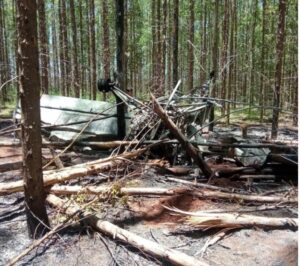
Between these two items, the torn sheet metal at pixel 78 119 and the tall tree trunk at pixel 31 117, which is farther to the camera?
the torn sheet metal at pixel 78 119

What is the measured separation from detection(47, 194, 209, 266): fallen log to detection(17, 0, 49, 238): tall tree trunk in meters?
0.40

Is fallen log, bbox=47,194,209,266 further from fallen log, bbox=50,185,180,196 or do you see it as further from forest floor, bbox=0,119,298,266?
fallen log, bbox=50,185,180,196

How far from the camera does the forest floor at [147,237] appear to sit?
3996 millimetres

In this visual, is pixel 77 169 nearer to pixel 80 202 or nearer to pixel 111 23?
pixel 80 202

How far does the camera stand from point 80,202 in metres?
4.96

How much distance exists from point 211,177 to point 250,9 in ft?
78.8

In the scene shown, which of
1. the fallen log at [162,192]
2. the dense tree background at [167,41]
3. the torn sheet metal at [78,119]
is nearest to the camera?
the fallen log at [162,192]

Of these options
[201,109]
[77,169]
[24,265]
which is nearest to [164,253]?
[24,265]

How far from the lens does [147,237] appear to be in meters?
4.44

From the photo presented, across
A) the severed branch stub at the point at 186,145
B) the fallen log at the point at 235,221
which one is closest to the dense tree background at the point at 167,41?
the severed branch stub at the point at 186,145

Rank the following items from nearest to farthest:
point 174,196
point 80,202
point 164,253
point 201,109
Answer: point 164,253 < point 80,202 < point 174,196 < point 201,109

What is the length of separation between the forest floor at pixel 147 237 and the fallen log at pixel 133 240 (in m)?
0.08

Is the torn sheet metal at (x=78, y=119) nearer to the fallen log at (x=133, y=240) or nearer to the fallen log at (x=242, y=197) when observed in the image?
the fallen log at (x=242, y=197)

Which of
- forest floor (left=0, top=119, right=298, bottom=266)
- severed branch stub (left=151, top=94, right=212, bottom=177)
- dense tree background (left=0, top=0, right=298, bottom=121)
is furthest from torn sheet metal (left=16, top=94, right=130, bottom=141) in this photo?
dense tree background (left=0, top=0, right=298, bottom=121)
